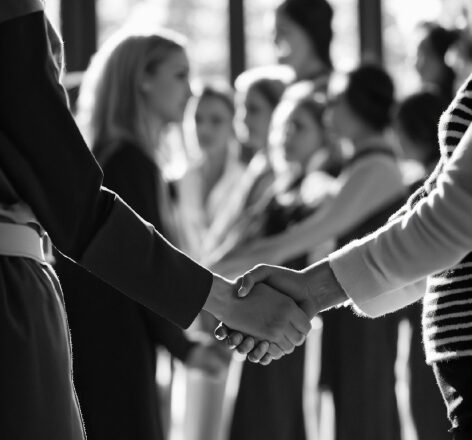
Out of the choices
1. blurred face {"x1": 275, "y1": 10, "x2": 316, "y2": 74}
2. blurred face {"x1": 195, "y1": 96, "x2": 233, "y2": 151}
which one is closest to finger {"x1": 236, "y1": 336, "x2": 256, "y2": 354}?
blurred face {"x1": 275, "y1": 10, "x2": 316, "y2": 74}

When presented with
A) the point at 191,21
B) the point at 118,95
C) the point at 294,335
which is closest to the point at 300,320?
the point at 294,335

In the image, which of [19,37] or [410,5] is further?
[410,5]

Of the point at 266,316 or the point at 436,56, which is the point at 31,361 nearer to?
the point at 266,316

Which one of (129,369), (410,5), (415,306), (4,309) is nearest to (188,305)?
(4,309)

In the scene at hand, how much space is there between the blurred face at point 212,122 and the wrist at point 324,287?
307 cm

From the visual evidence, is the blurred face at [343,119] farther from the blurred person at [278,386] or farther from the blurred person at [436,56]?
the blurred person at [436,56]

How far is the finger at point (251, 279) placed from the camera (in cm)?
247

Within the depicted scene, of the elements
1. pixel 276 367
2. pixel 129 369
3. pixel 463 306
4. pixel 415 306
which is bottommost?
pixel 276 367

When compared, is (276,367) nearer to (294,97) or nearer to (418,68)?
(294,97)

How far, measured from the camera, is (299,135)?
14.4 feet

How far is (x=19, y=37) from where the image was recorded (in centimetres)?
198

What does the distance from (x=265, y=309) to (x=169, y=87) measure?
3.28ft

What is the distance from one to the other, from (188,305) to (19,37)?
0.54 meters

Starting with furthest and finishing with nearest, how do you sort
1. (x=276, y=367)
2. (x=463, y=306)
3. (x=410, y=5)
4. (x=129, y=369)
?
(x=410, y=5) → (x=276, y=367) → (x=129, y=369) → (x=463, y=306)
